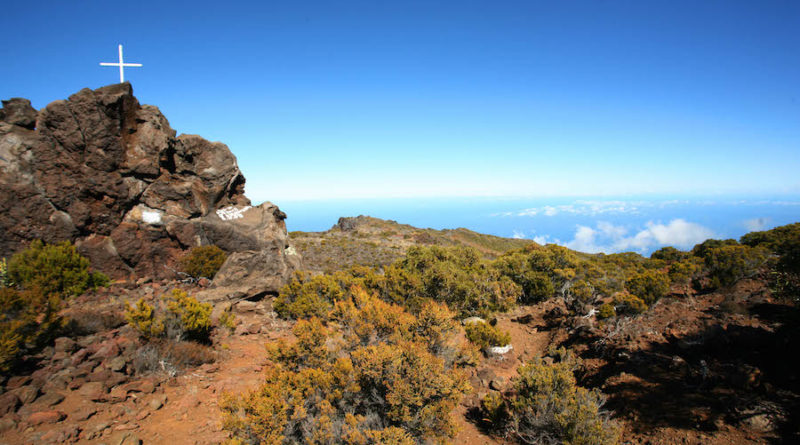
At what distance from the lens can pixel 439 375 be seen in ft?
17.0

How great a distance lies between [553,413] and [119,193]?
1781 cm

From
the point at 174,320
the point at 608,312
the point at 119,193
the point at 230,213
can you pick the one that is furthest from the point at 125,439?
the point at 608,312

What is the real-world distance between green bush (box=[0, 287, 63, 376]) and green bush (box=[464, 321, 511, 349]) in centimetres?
1061

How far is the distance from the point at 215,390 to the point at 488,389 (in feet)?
22.2

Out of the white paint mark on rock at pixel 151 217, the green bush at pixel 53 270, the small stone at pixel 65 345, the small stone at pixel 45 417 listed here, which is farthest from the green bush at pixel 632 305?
the white paint mark on rock at pixel 151 217

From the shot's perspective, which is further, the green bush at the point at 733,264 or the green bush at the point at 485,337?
the green bush at the point at 733,264

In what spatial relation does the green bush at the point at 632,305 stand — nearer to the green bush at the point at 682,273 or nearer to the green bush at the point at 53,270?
the green bush at the point at 682,273

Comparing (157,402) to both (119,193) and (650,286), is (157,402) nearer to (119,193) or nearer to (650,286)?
(119,193)

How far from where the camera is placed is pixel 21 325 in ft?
18.5

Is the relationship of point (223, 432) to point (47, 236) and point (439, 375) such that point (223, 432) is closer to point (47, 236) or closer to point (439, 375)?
point (439, 375)

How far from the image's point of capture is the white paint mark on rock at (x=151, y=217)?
13.9 meters

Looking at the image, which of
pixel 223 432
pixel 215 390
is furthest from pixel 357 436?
pixel 215 390

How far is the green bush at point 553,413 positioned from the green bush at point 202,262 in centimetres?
1265

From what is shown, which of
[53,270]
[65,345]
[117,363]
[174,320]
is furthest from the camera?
[53,270]
